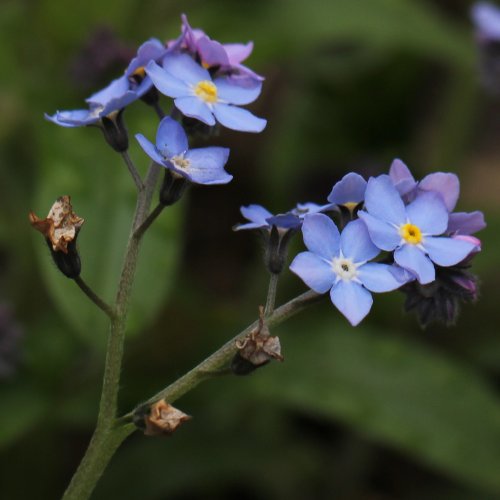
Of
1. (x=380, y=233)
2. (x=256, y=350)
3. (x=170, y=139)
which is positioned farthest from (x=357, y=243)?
(x=170, y=139)

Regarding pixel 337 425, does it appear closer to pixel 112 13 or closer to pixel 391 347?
pixel 391 347

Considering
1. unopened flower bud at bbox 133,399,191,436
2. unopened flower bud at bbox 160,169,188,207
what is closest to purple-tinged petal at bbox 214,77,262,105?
unopened flower bud at bbox 160,169,188,207

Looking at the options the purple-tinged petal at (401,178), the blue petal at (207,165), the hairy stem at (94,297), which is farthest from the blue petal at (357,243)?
the hairy stem at (94,297)

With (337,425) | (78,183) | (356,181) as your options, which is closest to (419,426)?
(337,425)

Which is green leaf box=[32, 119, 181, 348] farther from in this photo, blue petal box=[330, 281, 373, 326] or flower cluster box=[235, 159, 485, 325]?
blue petal box=[330, 281, 373, 326]

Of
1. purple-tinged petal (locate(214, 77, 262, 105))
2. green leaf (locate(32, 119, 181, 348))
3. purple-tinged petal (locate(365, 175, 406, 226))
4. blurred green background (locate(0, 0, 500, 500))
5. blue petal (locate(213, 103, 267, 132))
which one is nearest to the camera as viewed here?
purple-tinged petal (locate(365, 175, 406, 226))

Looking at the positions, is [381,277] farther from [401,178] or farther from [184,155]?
[184,155]
